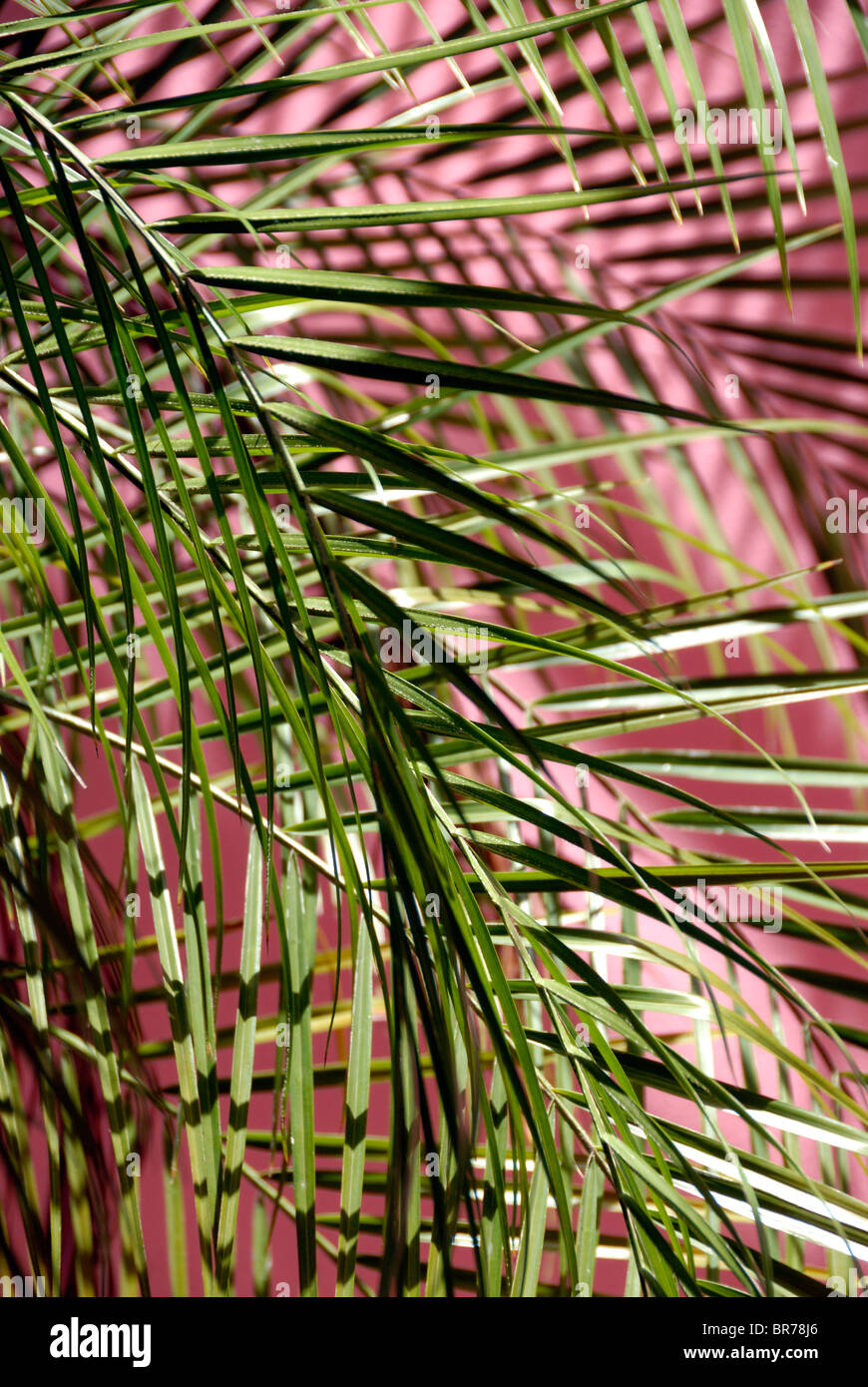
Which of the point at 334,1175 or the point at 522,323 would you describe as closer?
the point at 334,1175

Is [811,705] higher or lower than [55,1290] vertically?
higher

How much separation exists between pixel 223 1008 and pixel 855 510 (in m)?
0.80

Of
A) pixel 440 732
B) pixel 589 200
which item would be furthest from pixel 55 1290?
pixel 589 200

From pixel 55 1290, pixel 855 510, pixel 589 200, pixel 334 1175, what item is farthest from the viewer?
pixel 855 510

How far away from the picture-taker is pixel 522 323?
936mm

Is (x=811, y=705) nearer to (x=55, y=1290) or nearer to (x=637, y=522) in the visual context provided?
(x=637, y=522)

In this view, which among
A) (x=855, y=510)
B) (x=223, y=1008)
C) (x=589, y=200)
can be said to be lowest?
(x=223, y=1008)

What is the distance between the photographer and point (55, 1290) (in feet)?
1.38

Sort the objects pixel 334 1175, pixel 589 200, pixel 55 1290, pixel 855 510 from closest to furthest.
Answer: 1. pixel 589 200
2. pixel 55 1290
3. pixel 334 1175
4. pixel 855 510

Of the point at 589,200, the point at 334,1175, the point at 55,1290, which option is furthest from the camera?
the point at 334,1175

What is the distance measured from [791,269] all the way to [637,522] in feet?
0.96
